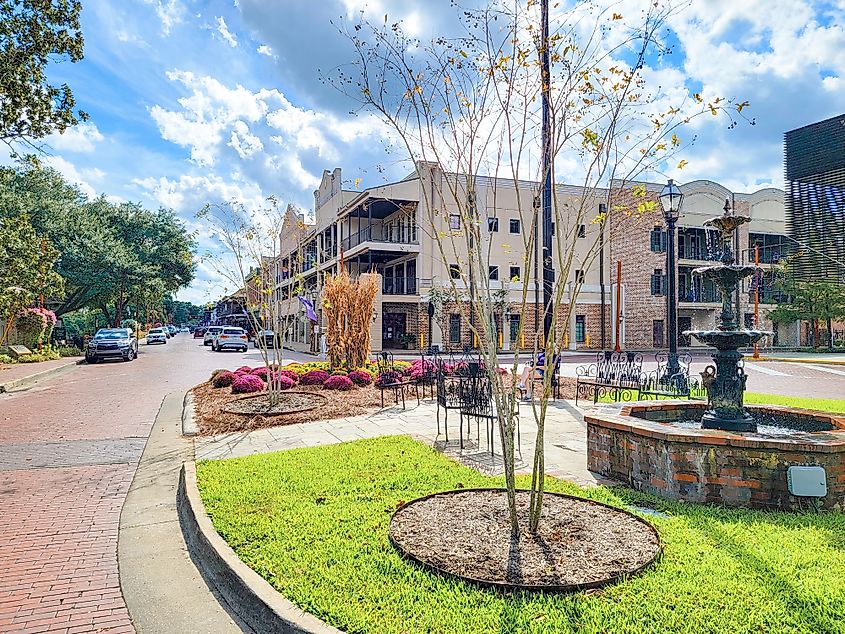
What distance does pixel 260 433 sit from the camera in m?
8.95

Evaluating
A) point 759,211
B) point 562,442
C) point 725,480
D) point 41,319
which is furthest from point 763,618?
point 759,211

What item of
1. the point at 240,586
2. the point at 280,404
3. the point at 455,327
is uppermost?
the point at 455,327

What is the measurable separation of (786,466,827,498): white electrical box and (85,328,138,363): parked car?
1154 inches

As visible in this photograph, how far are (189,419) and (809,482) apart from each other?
911cm

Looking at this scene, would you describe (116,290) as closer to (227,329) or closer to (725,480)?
(227,329)

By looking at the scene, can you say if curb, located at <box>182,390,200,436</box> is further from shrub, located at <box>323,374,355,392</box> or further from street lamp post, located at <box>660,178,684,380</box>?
street lamp post, located at <box>660,178,684,380</box>

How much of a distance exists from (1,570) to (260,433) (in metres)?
4.80

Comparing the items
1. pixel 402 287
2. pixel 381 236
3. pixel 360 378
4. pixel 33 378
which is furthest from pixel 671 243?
pixel 381 236

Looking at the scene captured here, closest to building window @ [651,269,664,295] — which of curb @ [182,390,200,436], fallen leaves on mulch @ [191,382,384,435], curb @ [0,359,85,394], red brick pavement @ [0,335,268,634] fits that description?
fallen leaves on mulch @ [191,382,384,435]

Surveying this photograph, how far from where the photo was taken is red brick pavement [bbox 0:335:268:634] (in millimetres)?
3645

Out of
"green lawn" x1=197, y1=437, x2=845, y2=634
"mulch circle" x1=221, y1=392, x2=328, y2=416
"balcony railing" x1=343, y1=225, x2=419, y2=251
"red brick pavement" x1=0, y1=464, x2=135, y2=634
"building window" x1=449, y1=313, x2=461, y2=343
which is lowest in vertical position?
"red brick pavement" x1=0, y1=464, x2=135, y2=634

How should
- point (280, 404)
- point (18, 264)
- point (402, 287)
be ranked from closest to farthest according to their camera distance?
point (280, 404) < point (18, 264) < point (402, 287)

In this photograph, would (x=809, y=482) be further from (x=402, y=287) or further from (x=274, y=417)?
(x=402, y=287)

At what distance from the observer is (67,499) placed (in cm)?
593
